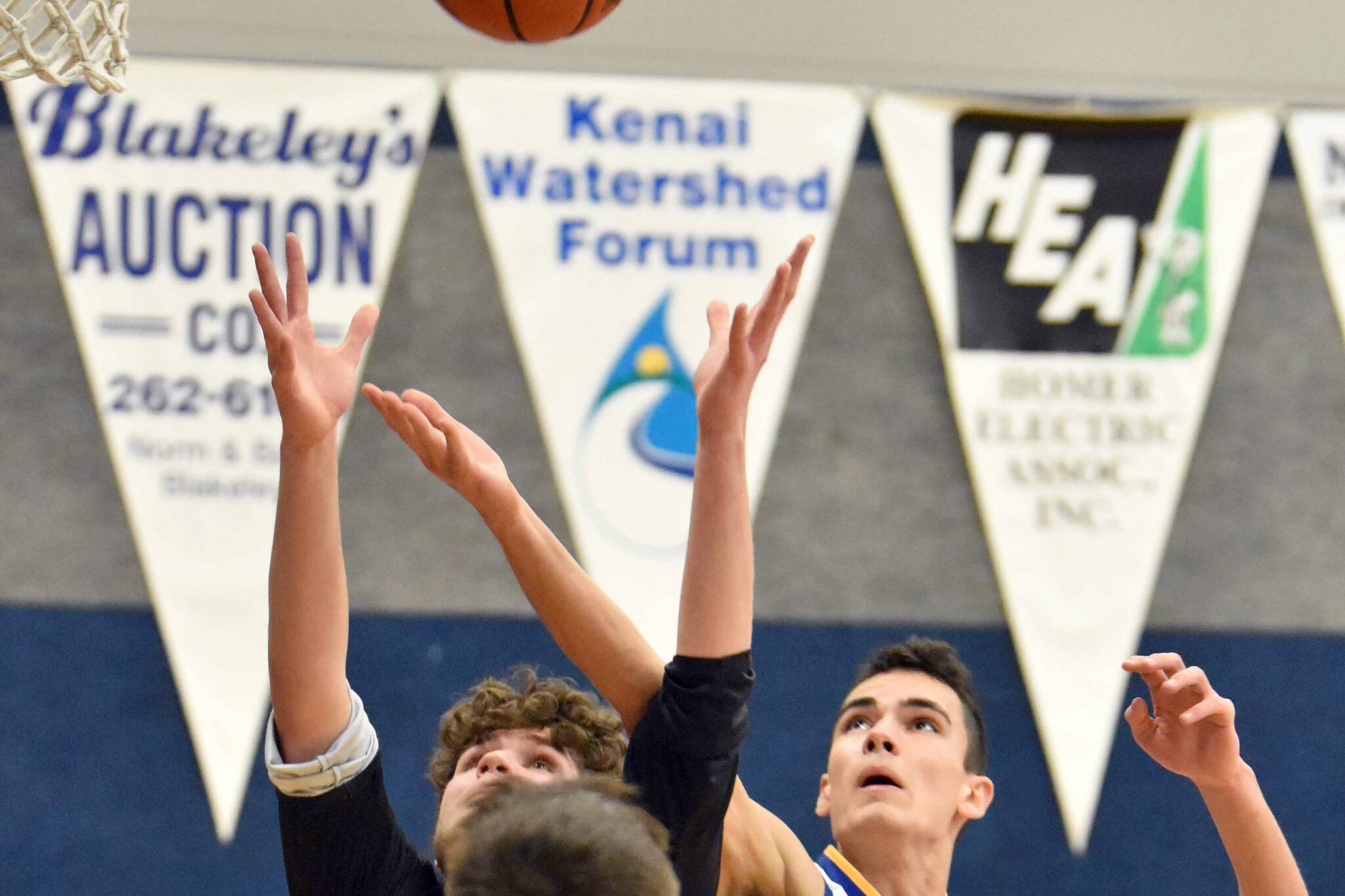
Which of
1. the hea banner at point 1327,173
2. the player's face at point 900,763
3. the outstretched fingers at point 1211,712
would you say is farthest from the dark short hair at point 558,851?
the hea banner at point 1327,173

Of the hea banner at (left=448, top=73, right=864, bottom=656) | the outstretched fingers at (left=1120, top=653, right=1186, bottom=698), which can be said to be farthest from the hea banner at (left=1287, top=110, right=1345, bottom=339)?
the outstretched fingers at (left=1120, top=653, right=1186, bottom=698)

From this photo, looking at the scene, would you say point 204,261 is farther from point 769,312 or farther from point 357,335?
point 769,312

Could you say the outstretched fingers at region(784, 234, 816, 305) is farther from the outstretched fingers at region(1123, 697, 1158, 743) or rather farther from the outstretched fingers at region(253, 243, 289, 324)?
the outstretched fingers at region(1123, 697, 1158, 743)

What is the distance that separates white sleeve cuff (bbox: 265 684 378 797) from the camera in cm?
144

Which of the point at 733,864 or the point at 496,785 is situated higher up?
the point at 496,785

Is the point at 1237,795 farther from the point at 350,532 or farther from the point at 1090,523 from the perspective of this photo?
the point at 350,532

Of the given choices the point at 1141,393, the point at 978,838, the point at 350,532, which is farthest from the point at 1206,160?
the point at 350,532

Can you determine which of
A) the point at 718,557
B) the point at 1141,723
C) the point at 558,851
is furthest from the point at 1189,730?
the point at 558,851

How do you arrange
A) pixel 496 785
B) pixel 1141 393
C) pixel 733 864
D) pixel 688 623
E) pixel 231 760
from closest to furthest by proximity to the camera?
pixel 688 623
pixel 496 785
pixel 733 864
pixel 231 760
pixel 1141 393

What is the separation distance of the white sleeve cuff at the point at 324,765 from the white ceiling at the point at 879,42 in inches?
159

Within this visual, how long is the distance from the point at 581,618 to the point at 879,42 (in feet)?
13.5

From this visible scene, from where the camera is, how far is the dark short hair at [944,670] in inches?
96.4

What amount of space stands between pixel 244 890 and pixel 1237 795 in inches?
146

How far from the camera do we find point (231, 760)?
16.1 ft
